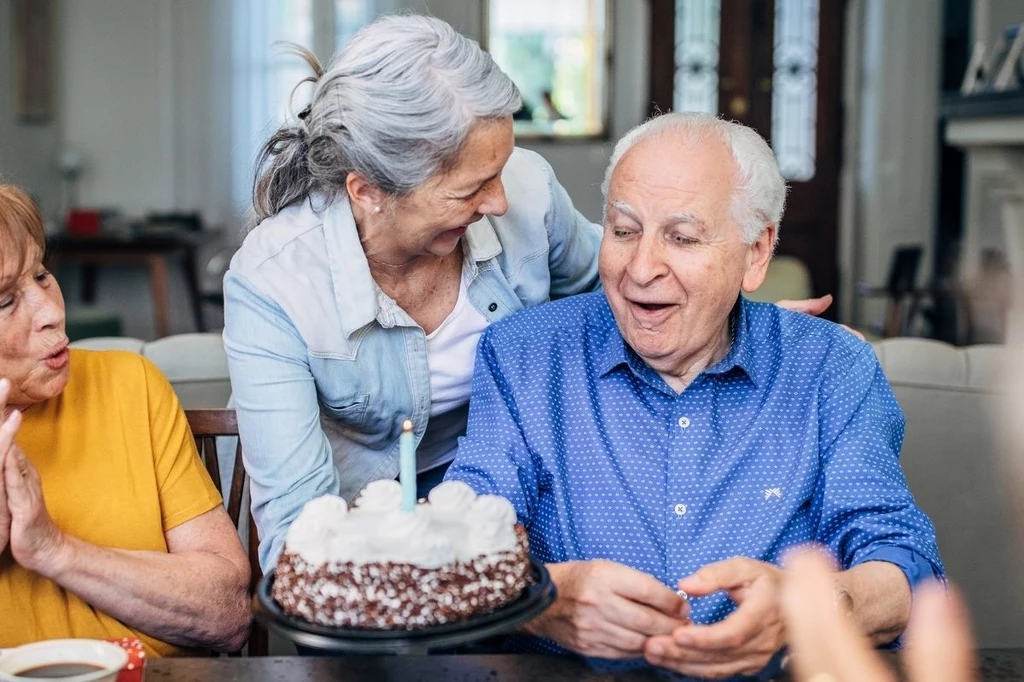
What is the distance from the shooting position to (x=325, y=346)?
67.9 inches

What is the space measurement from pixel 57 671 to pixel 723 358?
0.99 meters

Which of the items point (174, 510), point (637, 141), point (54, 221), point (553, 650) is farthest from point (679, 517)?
point (54, 221)

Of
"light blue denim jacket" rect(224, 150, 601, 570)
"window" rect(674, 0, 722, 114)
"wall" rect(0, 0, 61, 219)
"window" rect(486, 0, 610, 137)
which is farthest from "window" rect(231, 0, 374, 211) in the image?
"light blue denim jacket" rect(224, 150, 601, 570)

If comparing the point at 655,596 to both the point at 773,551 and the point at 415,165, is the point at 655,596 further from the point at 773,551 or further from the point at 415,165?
the point at 415,165

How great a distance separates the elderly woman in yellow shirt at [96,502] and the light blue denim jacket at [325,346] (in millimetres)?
103

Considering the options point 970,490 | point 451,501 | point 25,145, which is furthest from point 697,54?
point 451,501

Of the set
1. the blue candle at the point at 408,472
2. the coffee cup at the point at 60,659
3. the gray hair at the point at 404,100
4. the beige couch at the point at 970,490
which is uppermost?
the gray hair at the point at 404,100

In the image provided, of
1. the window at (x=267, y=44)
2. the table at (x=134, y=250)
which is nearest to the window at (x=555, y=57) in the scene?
the window at (x=267, y=44)

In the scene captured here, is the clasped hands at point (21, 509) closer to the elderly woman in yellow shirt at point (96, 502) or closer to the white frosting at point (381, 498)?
the elderly woman in yellow shirt at point (96, 502)

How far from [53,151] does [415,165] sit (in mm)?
6410

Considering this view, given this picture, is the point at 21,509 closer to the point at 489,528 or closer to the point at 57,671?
the point at 57,671

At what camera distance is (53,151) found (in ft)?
24.3

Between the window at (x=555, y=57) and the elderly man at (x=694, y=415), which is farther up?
the window at (x=555, y=57)

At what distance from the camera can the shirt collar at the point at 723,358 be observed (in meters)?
1.68
